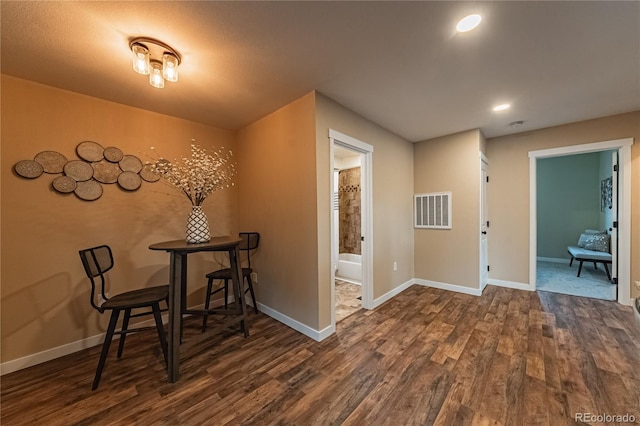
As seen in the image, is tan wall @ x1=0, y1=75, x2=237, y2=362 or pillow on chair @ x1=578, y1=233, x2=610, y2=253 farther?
pillow on chair @ x1=578, y1=233, x2=610, y2=253

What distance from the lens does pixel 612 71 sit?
2.10 meters

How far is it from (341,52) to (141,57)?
1.43 meters

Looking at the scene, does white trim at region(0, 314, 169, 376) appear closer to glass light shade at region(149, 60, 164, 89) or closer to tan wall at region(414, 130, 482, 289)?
glass light shade at region(149, 60, 164, 89)

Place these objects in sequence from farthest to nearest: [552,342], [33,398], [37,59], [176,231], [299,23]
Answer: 1. [176,231]
2. [552,342]
3. [37,59]
4. [33,398]
5. [299,23]

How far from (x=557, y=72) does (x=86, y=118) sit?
14.7ft

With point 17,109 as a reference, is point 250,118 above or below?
above

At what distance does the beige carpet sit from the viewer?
121 inches

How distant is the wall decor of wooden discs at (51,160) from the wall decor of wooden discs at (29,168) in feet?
0.11

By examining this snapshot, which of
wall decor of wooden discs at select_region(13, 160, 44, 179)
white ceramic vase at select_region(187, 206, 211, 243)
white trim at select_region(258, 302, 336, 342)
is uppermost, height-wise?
wall decor of wooden discs at select_region(13, 160, 44, 179)

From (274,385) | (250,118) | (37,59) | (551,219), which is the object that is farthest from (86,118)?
(551,219)

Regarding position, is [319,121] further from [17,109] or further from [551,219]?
[551,219]

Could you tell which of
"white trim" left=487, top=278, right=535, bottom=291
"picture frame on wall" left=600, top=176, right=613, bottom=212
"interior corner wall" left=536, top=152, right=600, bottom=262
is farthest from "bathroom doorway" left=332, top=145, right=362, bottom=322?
"picture frame on wall" left=600, top=176, right=613, bottom=212

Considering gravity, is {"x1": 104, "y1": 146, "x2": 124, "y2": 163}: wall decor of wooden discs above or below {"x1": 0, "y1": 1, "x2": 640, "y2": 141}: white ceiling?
below

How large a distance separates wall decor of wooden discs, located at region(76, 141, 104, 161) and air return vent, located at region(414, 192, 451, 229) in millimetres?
4388
